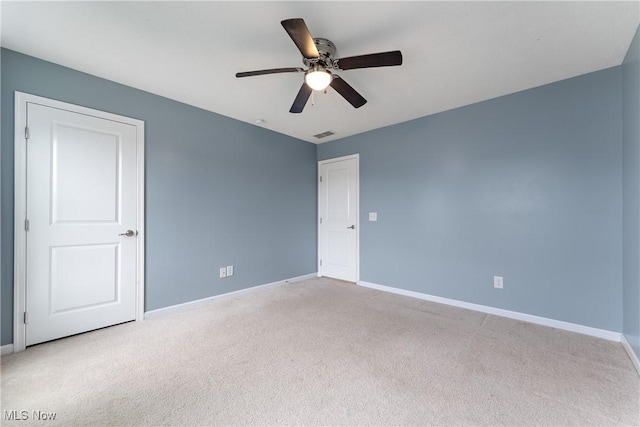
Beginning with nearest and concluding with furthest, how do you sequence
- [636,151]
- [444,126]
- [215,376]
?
[215,376] → [636,151] → [444,126]

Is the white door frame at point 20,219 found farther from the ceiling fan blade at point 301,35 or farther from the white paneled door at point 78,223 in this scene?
the ceiling fan blade at point 301,35

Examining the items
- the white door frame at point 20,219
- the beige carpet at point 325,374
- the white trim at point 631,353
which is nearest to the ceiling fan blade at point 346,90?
the beige carpet at point 325,374

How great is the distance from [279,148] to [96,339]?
3.09 m

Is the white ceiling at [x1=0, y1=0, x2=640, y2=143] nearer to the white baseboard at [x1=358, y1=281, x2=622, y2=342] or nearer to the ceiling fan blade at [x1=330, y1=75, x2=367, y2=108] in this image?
the ceiling fan blade at [x1=330, y1=75, x2=367, y2=108]

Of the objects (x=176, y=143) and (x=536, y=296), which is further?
(x=176, y=143)

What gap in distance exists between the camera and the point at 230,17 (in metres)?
1.70

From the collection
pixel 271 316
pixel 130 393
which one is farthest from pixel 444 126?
pixel 130 393

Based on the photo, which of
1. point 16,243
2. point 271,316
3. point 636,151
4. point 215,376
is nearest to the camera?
point 215,376

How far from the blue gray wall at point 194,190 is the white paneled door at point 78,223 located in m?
0.13

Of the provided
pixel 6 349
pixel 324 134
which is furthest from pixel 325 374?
pixel 324 134

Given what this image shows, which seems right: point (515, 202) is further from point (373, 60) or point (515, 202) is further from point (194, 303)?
point (194, 303)

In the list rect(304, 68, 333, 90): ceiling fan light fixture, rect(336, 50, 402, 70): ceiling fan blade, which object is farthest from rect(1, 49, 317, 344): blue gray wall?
rect(336, 50, 402, 70): ceiling fan blade

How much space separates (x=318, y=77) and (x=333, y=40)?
312mm

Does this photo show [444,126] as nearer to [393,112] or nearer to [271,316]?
[393,112]
